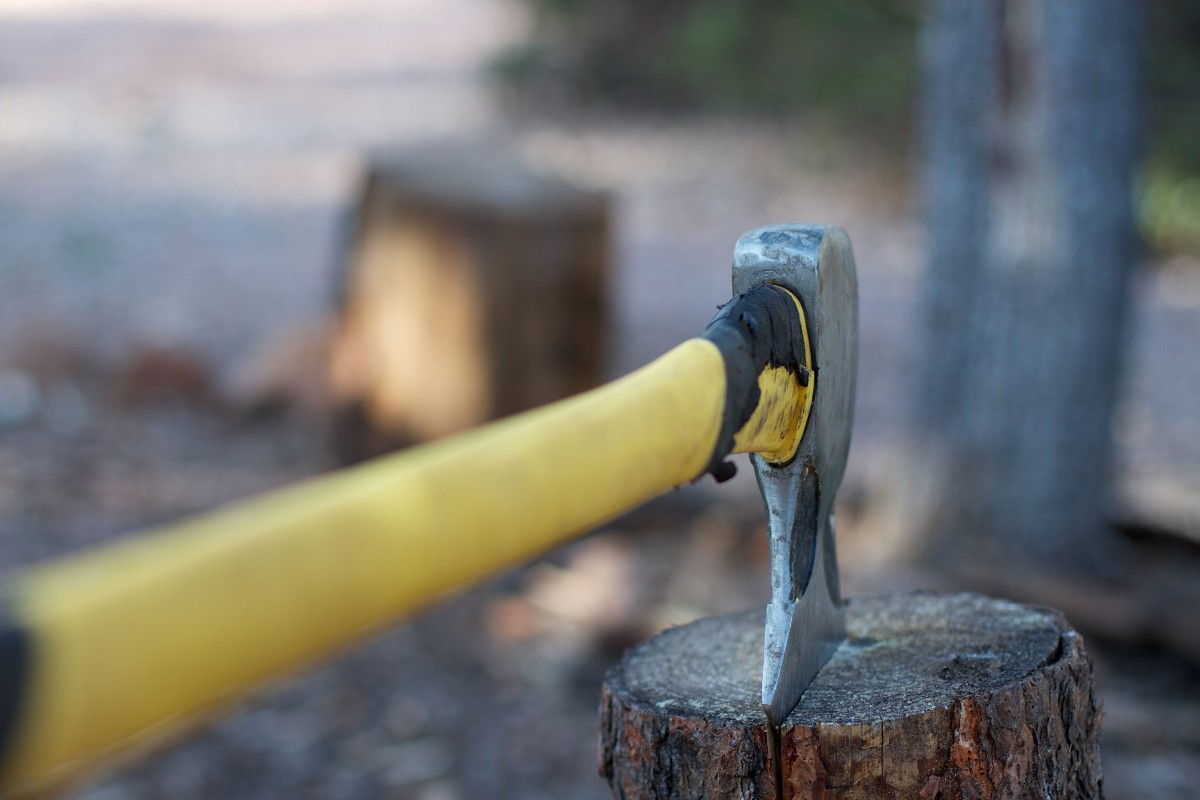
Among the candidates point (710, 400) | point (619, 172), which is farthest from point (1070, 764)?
point (619, 172)

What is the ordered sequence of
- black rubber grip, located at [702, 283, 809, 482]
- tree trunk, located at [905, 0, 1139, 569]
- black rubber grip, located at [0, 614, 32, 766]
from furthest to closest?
1. tree trunk, located at [905, 0, 1139, 569]
2. black rubber grip, located at [702, 283, 809, 482]
3. black rubber grip, located at [0, 614, 32, 766]

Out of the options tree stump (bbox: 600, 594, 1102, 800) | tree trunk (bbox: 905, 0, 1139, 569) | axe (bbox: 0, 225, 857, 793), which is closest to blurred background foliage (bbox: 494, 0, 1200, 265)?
tree trunk (bbox: 905, 0, 1139, 569)

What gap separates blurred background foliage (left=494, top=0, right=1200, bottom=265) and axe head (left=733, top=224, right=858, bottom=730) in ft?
19.6

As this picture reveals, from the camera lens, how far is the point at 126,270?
691 cm

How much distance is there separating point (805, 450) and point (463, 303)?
312 centimetres

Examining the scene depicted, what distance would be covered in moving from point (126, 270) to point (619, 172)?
403cm

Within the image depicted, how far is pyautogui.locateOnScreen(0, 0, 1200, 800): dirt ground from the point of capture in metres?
3.12

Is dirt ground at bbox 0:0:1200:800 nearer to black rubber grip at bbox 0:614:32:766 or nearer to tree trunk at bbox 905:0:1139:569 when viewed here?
tree trunk at bbox 905:0:1139:569

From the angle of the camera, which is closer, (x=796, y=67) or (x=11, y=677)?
(x=11, y=677)

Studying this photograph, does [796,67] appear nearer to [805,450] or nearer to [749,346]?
[805,450]

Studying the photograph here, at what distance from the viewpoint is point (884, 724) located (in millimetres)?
1198

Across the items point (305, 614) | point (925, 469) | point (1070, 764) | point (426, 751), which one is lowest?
point (426, 751)

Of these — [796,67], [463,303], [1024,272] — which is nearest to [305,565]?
[1024,272]

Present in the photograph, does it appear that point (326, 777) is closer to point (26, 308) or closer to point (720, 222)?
point (26, 308)
